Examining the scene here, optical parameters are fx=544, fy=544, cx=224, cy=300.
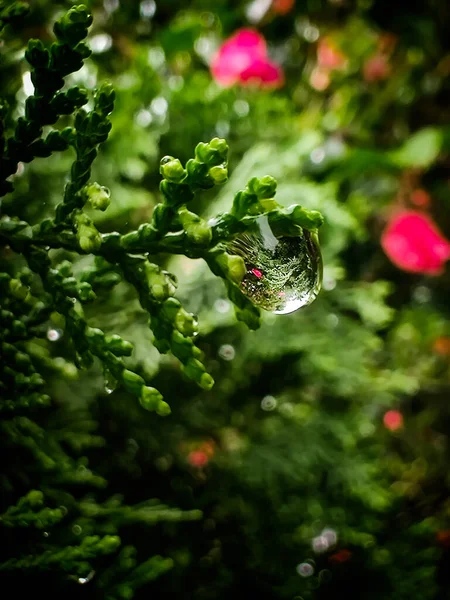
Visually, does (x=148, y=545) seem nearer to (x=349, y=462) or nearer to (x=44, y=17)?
(x=349, y=462)

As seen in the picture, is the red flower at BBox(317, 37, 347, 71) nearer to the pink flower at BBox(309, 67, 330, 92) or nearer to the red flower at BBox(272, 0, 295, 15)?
the pink flower at BBox(309, 67, 330, 92)

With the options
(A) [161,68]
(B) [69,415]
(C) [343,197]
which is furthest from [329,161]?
(B) [69,415]

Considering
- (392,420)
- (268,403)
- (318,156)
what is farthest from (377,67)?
A: (268,403)

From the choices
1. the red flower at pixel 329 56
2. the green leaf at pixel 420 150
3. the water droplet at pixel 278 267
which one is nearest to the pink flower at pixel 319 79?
the red flower at pixel 329 56

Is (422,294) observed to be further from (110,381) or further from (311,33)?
(110,381)

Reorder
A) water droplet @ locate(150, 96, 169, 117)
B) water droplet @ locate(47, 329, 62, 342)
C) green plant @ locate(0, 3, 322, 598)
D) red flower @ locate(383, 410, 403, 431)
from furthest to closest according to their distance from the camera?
red flower @ locate(383, 410, 403, 431)
water droplet @ locate(150, 96, 169, 117)
water droplet @ locate(47, 329, 62, 342)
green plant @ locate(0, 3, 322, 598)

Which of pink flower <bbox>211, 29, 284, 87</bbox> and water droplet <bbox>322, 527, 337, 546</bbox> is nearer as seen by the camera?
water droplet <bbox>322, 527, 337, 546</bbox>

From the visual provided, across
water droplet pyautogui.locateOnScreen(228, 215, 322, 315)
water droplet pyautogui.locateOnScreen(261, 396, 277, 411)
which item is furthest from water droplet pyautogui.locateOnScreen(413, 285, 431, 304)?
water droplet pyautogui.locateOnScreen(228, 215, 322, 315)
